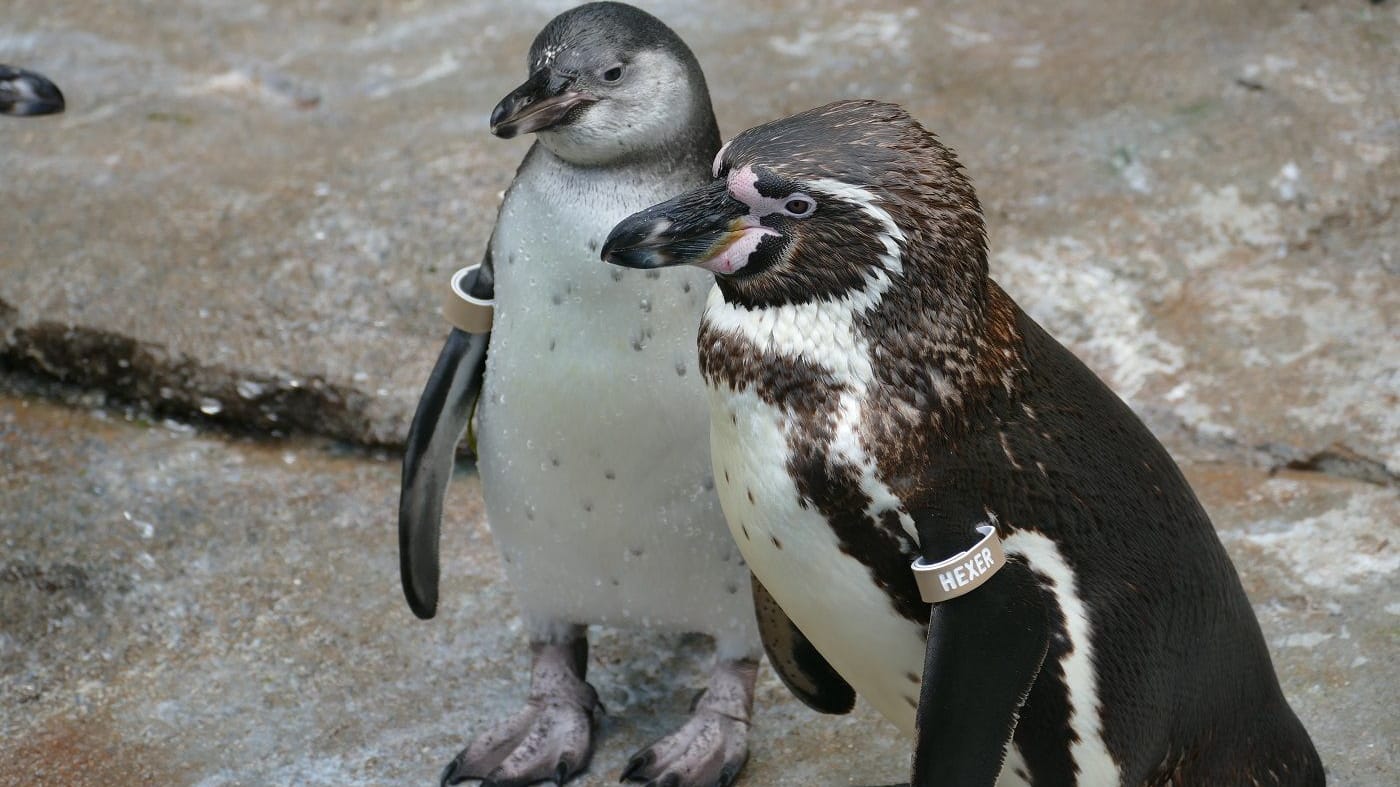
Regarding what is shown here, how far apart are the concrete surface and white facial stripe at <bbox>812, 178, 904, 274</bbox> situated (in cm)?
116

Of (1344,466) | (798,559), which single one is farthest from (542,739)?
(1344,466)

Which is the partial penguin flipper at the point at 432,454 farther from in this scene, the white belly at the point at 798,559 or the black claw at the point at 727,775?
the white belly at the point at 798,559

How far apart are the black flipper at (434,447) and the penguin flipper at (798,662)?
0.64 metres

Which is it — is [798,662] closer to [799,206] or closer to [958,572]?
[958,572]

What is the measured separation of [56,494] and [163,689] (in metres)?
0.74

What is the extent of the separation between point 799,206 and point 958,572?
19.6 inches

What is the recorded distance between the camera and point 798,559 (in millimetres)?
2146

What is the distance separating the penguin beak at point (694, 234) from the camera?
2074 millimetres

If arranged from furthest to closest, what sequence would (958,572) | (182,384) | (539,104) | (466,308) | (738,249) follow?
(182,384) → (466,308) → (539,104) → (738,249) → (958,572)

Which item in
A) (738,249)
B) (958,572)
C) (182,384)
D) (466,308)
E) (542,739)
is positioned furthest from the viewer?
(182,384)

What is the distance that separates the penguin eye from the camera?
2.04 metres

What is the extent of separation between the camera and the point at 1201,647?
7.31ft

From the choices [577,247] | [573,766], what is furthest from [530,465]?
[573,766]

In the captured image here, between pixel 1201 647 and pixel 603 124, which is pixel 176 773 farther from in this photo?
pixel 1201 647
